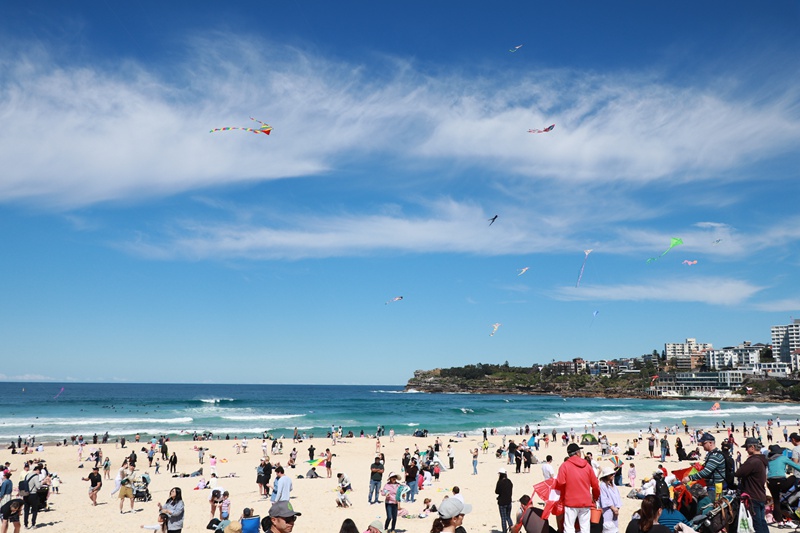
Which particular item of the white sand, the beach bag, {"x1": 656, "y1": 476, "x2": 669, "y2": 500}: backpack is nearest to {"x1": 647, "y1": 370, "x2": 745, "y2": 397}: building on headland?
the white sand

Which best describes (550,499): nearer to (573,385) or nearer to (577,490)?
(577,490)

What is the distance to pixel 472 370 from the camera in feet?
643

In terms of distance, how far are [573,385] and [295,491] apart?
15709 cm

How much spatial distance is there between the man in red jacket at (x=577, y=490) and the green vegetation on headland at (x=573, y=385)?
465 feet

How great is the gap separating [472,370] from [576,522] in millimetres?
194456

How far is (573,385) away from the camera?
163 m

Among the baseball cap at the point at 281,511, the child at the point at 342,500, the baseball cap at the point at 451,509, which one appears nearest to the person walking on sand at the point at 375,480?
the child at the point at 342,500

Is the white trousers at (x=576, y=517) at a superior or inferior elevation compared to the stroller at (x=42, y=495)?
superior

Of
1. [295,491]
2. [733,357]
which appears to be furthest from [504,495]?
[733,357]

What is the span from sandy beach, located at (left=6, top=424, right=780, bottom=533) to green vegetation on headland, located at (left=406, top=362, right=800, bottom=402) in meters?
119

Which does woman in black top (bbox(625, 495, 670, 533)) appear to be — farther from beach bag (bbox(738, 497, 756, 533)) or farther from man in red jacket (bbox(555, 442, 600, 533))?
beach bag (bbox(738, 497, 756, 533))

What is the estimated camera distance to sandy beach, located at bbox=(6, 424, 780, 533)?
44.6ft

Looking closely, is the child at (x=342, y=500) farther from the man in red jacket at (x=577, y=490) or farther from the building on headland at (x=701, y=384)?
the building on headland at (x=701, y=384)

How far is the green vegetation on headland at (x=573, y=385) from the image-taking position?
12962 centimetres
